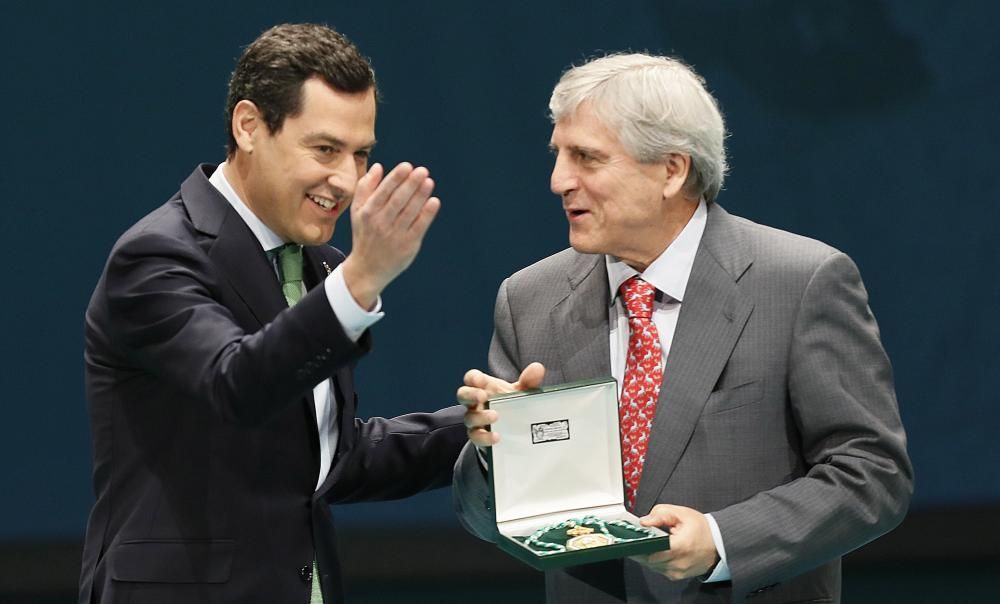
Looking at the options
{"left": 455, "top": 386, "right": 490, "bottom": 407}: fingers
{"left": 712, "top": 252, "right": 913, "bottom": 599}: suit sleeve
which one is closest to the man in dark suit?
{"left": 455, "top": 386, "right": 490, "bottom": 407}: fingers

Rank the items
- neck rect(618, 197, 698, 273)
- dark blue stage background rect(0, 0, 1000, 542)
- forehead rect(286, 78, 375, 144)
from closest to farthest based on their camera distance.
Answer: forehead rect(286, 78, 375, 144), neck rect(618, 197, 698, 273), dark blue stage background rect(0, 0, 1000, 542)

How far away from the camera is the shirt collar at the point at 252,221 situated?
7.70ft

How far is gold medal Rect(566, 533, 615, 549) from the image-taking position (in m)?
2.12

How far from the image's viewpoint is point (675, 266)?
2.40 m

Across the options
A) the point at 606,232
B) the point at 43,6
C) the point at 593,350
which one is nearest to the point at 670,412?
the point at 593,350

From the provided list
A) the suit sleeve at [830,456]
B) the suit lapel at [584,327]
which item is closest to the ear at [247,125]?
the suit lapel at [584,327]

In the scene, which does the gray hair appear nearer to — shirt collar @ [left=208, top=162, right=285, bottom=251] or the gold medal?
shirt collar @ [left=208, top=162, right=285, bottom=251]

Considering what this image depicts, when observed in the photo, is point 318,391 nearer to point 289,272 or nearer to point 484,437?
point 289,272

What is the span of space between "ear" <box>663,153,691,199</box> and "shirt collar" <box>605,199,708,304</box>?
0.07 meters

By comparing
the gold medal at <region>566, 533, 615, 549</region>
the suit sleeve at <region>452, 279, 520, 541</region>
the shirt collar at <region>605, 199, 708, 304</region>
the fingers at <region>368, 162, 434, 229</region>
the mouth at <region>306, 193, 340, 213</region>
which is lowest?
the gold medal at <region>566, 533, 615, 549</region>

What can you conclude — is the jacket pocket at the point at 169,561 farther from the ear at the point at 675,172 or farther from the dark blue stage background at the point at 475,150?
the dark blue stage background at the point at 475,150

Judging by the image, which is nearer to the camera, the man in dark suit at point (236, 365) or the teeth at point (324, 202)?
the man in dark suit at point (236, 365)

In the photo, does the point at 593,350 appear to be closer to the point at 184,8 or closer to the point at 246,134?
the point at 246,134

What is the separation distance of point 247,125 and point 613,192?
66 centimetres
